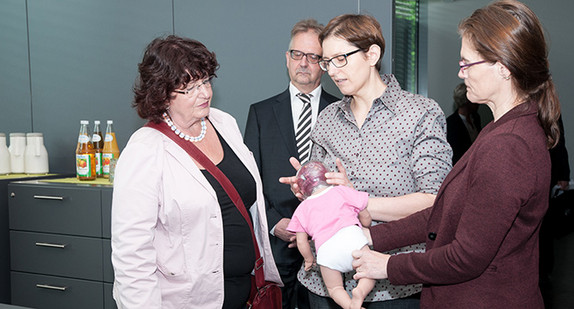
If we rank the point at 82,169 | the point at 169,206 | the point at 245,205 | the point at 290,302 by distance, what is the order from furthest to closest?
the point at 82,169, the point at 290,302, the point at 245,205, the point at 169,206

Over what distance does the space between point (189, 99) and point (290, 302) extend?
1.38m

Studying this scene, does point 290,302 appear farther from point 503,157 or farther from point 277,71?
point 503,157

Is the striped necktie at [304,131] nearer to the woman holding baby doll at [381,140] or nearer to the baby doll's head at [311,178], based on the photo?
the woman holding baby doll at [381,140]

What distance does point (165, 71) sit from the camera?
68.2 inches

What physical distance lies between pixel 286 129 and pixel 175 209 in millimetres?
1008

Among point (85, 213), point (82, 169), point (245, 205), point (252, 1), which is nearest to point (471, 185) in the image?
point (245, 205)

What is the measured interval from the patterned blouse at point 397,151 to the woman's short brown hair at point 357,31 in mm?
182

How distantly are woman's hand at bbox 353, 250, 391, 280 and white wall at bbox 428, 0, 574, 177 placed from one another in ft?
4.34

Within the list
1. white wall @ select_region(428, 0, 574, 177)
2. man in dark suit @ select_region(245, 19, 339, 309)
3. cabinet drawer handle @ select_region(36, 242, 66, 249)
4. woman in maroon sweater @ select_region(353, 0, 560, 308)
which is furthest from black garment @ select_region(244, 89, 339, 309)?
cabinet drawer handle @ select_region(36, 242, 66, 249)

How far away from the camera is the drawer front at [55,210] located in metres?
3.05

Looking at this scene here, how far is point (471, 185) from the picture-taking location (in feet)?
4.12

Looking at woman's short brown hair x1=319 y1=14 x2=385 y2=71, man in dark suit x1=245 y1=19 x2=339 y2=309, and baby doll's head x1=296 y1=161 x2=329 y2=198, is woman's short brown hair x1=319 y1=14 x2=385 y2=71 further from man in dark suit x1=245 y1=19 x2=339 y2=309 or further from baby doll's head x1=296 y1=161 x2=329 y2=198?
man in dark suit x1=245 y1=19 x2=339 y2=309

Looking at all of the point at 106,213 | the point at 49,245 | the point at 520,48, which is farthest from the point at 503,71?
the point at 49,245

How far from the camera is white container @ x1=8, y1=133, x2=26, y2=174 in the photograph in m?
3.72
